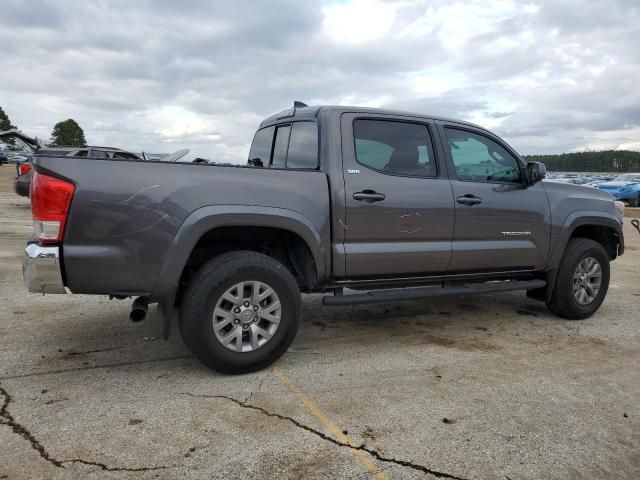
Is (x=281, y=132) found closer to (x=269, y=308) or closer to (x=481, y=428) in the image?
(x=269, y=308)

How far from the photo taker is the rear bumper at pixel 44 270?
323 centimetres

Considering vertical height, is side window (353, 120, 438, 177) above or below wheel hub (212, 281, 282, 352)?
above

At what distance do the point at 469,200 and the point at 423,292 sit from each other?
35.3 inches

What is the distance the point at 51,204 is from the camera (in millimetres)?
3193

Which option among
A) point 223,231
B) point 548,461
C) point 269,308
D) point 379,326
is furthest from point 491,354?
point 223,231

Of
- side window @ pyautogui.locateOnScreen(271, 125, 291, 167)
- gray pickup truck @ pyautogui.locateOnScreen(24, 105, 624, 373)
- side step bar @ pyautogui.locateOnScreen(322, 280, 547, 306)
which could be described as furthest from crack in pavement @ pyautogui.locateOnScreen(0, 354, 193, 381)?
side window @ pyautogui.locateOnScreen(271, 125, 291, 167)

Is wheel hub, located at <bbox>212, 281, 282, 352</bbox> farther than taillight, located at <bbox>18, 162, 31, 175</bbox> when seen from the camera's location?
No

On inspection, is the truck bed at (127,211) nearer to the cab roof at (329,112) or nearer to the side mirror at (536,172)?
the cab roof at (329,112)

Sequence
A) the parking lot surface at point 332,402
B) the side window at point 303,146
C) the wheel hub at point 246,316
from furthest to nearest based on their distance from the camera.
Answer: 1. the side window at point 303,146
2. the wheel hub at point 246,316
3. the parking lot surface at point 332,402

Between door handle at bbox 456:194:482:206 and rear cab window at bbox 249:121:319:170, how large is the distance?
51.9 inches

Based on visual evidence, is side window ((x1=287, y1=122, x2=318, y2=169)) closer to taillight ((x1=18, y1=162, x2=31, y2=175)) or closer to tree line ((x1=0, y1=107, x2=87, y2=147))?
taillight ((x1=18, y1=162, x2=31, y2=175))

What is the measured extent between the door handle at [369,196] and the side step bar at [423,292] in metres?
0.76

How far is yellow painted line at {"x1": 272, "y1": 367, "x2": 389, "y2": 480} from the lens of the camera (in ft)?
8.53

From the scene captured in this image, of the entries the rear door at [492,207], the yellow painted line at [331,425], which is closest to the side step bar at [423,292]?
the rear door at [492,207]
